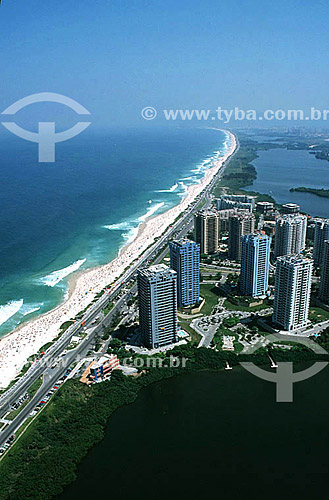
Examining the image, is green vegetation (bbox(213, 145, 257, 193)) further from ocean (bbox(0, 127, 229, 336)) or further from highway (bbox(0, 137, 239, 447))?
highway (bbox(0, 137, 239, 447))

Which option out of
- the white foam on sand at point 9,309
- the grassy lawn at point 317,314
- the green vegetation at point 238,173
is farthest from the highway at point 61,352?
the green vegetation at point 238,173

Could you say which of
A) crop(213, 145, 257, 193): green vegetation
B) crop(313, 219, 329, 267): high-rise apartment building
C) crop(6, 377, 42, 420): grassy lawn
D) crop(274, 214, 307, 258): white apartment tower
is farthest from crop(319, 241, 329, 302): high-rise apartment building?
crop(213, 145, 257, 193): green vegetation

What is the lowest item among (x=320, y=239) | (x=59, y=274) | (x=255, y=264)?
(x=59, y=274)

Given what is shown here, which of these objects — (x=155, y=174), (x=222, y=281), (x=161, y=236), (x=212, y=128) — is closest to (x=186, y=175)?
(x=155, y=174)

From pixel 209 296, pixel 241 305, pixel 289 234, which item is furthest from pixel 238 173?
pixel 241 305

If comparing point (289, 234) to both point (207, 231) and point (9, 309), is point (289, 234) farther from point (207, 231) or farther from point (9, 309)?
point (9, 309)

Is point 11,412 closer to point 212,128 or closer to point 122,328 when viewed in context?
point 122,328
